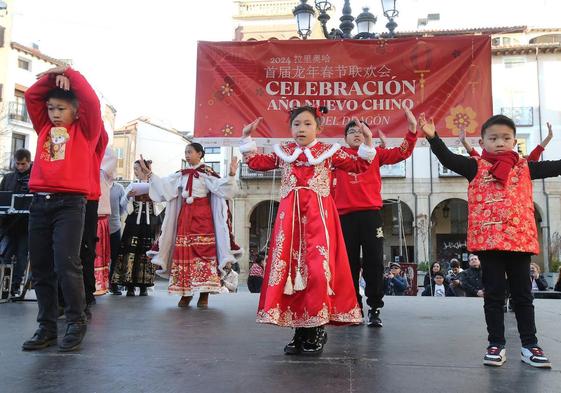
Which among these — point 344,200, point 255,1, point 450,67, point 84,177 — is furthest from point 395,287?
point 255,1

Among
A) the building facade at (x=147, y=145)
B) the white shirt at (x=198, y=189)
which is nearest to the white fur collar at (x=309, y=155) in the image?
the white shirt at (x=198, y=189)

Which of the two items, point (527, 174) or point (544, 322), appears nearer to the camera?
point (527, 174)

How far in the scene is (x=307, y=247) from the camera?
3.43m

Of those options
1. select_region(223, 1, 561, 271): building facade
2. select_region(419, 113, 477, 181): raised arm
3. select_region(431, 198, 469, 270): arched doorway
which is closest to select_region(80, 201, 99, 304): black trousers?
select_region(419, 113, 477, 181): raised arm

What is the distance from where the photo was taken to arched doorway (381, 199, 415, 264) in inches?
1156

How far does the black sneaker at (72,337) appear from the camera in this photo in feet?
10.5

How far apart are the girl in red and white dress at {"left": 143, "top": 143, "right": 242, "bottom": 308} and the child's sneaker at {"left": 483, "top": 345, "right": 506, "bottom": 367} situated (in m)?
3.57

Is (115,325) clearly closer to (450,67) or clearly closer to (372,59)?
(372,59)

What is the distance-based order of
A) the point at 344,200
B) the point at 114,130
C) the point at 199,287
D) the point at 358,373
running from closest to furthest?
the point at 358,373
the point at 344,200
the point at 199,287
the point at 114,130

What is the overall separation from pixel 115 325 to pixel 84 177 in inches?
56.4

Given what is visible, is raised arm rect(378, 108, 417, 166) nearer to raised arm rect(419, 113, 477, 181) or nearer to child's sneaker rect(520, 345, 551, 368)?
raised arm rect(419, 113, 477, 181)

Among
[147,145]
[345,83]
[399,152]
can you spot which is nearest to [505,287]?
[399,152]

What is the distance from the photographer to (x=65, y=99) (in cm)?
357

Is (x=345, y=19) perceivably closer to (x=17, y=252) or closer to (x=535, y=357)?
(x=17, y=252)
